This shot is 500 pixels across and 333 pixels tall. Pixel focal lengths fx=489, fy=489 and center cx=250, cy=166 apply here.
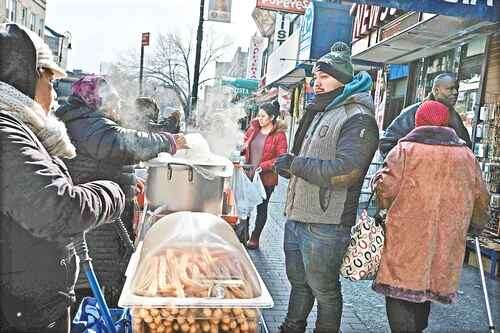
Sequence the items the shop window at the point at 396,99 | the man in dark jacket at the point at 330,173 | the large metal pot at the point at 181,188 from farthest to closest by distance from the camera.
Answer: the shop window at the point at 396,99 → the large metal pot at the point at 181,188 → the man in dark jacket at the point at 330,173

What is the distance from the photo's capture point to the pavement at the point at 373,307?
406cm

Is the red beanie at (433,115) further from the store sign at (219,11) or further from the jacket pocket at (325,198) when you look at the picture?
the store sign at (219,11)

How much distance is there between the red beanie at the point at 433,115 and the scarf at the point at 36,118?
2.21 metres

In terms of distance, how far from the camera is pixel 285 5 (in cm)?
1491

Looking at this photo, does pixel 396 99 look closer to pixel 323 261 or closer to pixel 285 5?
pixel 285 5

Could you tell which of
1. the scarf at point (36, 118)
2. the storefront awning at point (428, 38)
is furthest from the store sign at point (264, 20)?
the scarf at point (36, 118)

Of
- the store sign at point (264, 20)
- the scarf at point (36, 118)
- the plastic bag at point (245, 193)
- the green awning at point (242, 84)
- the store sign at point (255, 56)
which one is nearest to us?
the scarf at point (36, 118)

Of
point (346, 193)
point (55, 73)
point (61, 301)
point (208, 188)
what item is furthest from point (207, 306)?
point (208, 188)

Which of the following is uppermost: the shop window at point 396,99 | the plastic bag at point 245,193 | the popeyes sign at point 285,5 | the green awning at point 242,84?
the popeyes sign at point 285,5

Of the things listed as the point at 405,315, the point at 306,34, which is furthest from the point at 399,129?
the point at 306,34

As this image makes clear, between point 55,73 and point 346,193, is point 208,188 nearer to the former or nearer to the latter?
point 346,193

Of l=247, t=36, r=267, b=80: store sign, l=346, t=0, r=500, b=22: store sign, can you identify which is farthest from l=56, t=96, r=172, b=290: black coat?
l=247, t=36, r=267, b=80: store sign

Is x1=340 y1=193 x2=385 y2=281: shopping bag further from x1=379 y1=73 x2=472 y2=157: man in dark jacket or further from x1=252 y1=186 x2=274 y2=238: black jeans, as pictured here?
x1=252 y1=186 x2=274 y2=238: black jeans

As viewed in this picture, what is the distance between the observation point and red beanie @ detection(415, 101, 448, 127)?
10.3ft
